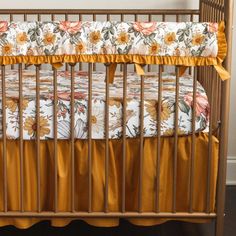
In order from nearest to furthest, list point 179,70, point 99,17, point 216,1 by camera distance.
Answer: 1. point 179,70
2. point 216,1
3. point 99,17

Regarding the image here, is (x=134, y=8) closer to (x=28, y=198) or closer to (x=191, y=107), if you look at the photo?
(x=191, y=107)

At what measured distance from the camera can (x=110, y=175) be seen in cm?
195

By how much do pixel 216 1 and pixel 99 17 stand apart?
787 millimetres

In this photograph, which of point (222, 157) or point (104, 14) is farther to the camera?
point (104, 14)

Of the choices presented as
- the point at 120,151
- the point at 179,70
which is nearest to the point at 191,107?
the point at 179,70

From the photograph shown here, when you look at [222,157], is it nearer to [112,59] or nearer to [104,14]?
[112,59]

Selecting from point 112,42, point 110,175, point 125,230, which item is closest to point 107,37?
point 112,42

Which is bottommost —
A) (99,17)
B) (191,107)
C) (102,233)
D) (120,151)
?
(102,233)

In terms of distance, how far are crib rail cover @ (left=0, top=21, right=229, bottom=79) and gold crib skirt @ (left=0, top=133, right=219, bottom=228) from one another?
10.9 inches

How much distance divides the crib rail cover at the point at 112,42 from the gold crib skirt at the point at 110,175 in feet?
0.91

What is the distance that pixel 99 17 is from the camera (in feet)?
9.38

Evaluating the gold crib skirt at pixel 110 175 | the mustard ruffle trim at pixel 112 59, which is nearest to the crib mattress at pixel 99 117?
the gold crib skirt at pixel 110 175

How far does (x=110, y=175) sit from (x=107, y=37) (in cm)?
45

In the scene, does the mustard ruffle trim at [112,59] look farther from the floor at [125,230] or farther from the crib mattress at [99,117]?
the floor at [125,230]
